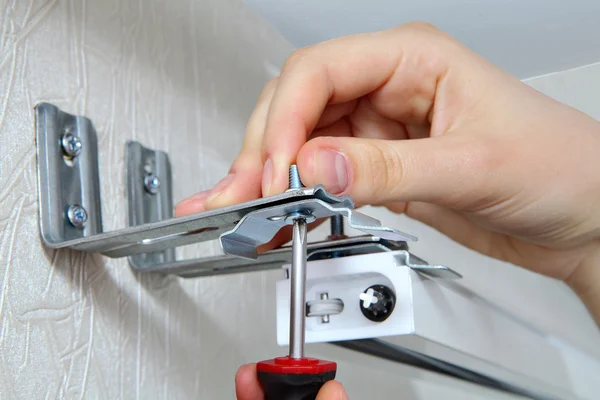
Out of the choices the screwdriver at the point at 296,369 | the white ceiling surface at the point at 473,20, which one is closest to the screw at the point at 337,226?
the screwdriver at the point at 296,369

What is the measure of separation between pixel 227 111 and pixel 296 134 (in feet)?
0.59

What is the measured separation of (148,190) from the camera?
0.46 meters

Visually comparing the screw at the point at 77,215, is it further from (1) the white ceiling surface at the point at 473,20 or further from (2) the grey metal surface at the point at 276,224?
(1) the white ceiling surface at the point at 473,20

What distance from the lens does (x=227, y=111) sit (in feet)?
1.91

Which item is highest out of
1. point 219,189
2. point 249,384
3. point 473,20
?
point 473,20

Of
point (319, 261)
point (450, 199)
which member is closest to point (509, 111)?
point (450, 199)

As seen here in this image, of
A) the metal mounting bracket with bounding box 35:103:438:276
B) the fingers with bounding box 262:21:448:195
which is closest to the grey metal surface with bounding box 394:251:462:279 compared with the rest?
the metal mounting bracket with bounding box 35:103:438:276

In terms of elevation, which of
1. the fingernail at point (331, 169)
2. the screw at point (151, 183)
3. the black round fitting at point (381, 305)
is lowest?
the black round fitting at point (381, 305)

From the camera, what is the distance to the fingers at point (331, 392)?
0.25 m

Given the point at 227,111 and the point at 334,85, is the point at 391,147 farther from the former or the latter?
the point at 227,111

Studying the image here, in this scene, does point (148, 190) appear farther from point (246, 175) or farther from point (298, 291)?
point (298, 291)

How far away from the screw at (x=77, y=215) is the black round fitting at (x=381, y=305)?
7.3 inches

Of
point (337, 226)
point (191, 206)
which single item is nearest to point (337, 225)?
point (337, 226)

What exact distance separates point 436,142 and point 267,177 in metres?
0.12
